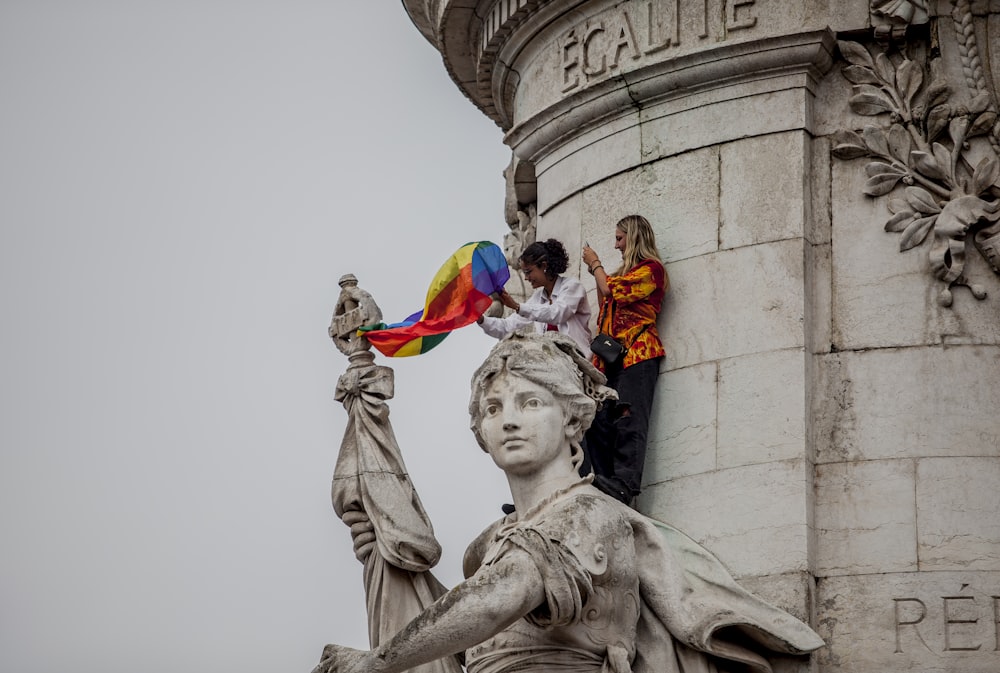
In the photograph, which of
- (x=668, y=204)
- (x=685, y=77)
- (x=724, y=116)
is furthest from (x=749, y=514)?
(x=685, y=77)

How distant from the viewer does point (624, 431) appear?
58.0 feet

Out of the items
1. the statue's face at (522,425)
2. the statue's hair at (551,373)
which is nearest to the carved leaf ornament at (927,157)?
the statue's hair at (551,373)

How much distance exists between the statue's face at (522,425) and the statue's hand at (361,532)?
5.55 feet

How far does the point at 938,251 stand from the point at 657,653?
3.50 m

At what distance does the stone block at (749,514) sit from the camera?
667 inches

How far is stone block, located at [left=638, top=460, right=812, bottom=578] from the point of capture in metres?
16.9

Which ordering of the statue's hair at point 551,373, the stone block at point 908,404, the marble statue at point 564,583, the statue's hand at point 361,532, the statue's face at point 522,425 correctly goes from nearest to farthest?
Answer: the marble statue at point 564,583
the statue's face at point 522,425
the statue's hair at point 551,373
the stone block at point 908,404
the statue's hand at point 361,532

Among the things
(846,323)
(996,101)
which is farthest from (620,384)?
(996,101)

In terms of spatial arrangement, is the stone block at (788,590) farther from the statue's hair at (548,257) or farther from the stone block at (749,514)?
the statue's hair at (548,257)

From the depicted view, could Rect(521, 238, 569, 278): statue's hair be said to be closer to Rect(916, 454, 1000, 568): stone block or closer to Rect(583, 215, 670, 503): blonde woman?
Rect(583, 215, 670, 503): blonde woman

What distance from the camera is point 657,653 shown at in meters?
16.2

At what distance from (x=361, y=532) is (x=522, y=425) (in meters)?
2.07

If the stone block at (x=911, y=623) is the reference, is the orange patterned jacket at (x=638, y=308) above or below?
above

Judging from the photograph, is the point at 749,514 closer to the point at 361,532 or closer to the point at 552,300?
the point at 552,300
